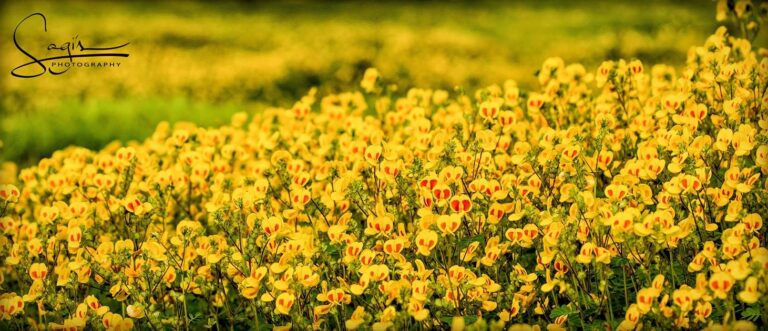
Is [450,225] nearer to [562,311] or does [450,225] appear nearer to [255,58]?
[562,311]

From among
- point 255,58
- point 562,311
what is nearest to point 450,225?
point 562,311

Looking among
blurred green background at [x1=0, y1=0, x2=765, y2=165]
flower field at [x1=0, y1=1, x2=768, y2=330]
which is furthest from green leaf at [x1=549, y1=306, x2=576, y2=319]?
blurred green background at [x1=0, y1=0, x2=765, y2=165]

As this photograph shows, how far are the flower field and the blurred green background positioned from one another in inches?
125

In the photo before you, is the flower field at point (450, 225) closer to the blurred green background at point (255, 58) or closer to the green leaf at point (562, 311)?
the green leaf at point (562, 311)

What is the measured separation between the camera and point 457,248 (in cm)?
269

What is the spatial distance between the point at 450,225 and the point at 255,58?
8346mm

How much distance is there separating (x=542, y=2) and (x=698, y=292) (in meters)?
18.7

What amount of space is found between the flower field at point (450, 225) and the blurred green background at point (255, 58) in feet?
10.4

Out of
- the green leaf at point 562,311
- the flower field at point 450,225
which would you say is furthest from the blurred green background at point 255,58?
the green leaf at point 562,311

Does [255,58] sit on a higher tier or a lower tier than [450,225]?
higher

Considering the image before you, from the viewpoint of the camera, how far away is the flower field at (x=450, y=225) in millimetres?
2375

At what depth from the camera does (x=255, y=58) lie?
10.4 metres

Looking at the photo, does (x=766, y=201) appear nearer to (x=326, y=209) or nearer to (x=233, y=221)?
(x=326, y=209)

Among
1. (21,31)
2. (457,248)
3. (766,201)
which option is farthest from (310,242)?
(21,31)
